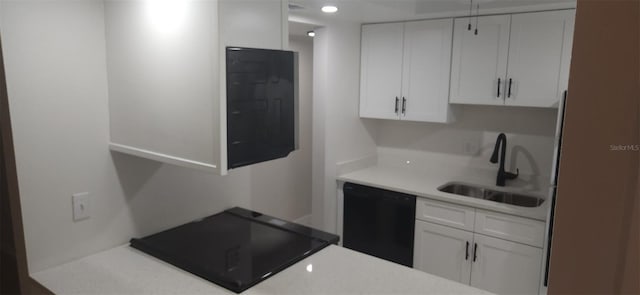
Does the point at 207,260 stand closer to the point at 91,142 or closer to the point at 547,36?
the point at 91,142

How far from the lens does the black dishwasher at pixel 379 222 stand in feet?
10.3

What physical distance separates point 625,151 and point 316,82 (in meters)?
3.06

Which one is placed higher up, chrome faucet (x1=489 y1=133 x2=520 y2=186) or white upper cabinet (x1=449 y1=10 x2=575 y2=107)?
white upper cabinet (x1=449 y1=10 x2=575 y2=107)

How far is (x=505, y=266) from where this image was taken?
8.98ft

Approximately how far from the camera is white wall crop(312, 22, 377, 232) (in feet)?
11.0

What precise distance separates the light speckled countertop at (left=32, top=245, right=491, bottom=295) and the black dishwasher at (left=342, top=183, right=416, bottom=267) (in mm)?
1343

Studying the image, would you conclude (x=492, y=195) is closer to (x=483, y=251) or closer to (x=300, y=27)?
(x=483, y=251)

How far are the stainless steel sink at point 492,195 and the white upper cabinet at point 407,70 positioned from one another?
54 cm

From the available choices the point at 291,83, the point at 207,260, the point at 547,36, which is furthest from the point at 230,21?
the point at 547,36

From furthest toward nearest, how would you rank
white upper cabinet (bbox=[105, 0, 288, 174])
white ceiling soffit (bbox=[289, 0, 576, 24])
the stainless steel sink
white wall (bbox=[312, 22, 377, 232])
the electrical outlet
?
white wall (bbox=[312, 22, 377, 232])
the stainless steel sink
white ceiling soffit (bbox=[289, 0, 576, 24])
the electrical outlet
white upper cabinet (bbox=[105, 0, 288, 174])

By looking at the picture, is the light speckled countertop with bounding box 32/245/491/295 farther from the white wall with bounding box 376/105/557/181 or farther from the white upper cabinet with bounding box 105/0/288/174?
the white wall with bounding box 376/105/557/181

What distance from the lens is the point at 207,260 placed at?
5.81 ft

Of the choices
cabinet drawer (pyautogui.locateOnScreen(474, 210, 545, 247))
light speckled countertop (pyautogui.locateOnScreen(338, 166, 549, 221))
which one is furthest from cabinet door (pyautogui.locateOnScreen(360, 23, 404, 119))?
cabinet drawer (pyautogui.locateOnScreen(474, 210, 545, 247))

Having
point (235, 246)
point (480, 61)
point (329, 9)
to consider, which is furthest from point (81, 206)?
point (480, 61)
